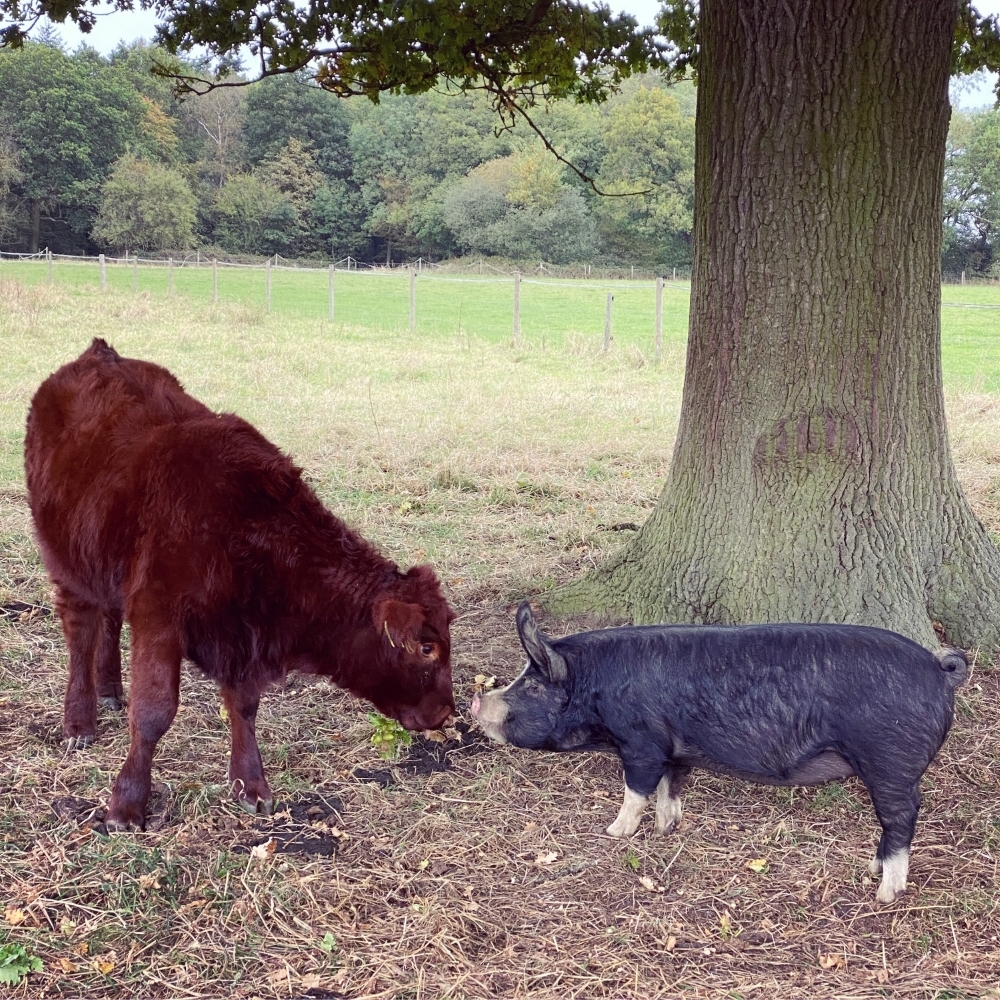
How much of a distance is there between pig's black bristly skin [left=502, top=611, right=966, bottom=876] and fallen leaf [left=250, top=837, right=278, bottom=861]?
37.9 inches

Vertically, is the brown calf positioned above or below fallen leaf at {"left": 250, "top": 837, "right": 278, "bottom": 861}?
above

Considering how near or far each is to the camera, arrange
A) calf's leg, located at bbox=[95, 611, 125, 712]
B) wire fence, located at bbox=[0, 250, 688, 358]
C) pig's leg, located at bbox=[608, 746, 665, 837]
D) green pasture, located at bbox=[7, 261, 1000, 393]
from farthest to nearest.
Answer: wire fence, located at bbox=[0, 250, 688, 358], green pasture, located at bbox=[7, 261, 1000, 393], calf's leg, located at bbox=[95, 611, 125, 712], pig's leg, located at bbox=[608, 746, 665, 837]

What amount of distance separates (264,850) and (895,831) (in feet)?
7.33

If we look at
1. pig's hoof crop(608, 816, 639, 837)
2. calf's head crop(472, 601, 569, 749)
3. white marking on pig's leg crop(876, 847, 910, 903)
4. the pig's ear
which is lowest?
pig's hoof crop(608, 816, 639, 837)

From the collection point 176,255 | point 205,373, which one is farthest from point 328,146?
point 205,373

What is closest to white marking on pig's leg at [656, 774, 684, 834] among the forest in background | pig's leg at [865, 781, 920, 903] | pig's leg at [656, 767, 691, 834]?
pig's leg at [656, 767, 691, 834]

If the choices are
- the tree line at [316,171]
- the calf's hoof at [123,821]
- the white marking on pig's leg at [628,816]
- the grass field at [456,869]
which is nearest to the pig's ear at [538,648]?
the white marking on pig's leg at [628,816]

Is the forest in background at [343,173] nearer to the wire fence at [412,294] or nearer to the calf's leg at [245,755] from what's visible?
the wire fence at [412,294]

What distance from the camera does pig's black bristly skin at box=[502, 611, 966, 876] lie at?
134 inches

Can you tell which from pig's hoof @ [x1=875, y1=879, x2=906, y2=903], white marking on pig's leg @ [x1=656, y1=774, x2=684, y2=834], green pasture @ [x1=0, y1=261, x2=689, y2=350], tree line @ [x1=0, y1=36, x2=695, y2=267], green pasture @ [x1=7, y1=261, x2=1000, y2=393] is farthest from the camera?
tree line @ [x1=0, y1=36, x2=695, y2=267]

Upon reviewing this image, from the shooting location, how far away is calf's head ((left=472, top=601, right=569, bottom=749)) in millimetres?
3768

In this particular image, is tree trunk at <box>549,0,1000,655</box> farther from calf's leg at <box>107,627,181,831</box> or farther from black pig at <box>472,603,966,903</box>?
calf's leg at <box>107,627,181,831</box>

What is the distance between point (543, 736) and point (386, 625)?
2.51ft

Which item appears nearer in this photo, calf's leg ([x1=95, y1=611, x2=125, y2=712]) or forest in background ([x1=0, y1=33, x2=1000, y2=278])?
calf's leg ([x1=95, y1=611, x2=125, y2=712])
